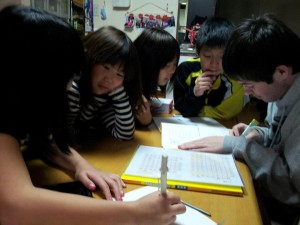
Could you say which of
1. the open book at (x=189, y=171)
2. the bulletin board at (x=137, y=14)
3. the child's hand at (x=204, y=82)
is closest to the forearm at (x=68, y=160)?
the open book at (x=189, y=171)

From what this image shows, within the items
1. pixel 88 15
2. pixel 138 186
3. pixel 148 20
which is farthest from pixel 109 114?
pixel 88 15

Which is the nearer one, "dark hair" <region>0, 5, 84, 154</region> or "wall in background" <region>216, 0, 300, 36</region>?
"dark hair" <region>0, 5, 84, 154</region>

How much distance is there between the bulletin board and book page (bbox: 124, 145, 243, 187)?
128 centimetres

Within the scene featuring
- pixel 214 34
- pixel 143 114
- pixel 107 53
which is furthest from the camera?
pixel 214 34

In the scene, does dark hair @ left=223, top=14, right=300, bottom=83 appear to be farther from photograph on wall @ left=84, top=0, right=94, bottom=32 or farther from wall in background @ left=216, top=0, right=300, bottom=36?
wall in background @ left=216, top=0, right=300, bottom=36

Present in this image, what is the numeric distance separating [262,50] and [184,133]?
43 cm

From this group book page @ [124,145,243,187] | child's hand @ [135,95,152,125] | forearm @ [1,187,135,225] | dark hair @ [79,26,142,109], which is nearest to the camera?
forearm @ [1,187,135,225]

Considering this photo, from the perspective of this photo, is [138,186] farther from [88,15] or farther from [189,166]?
[88,15]

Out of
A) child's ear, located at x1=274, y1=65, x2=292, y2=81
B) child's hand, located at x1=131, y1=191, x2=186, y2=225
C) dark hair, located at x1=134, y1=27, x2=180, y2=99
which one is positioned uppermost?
child's ear, located at x1=274, y1=65, x2=292, y2=81

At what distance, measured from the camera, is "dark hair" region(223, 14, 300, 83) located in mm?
812

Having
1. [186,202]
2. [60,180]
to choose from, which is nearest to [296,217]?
[186,202]

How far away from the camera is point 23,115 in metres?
0.57

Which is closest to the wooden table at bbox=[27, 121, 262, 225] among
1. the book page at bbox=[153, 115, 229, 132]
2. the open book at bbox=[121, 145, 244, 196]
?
the open book at bbox=[121, 145, 244, 196]

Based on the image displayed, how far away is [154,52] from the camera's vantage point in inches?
51.1
